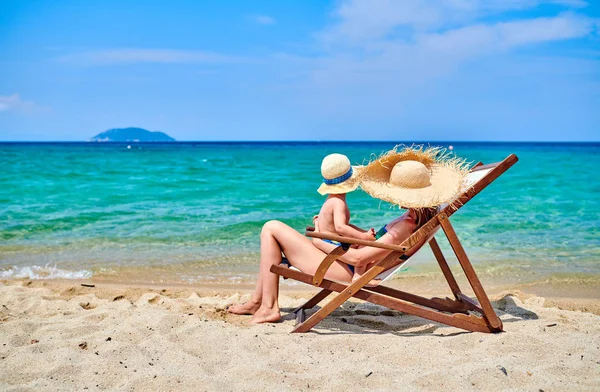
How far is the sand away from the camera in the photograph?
3168 mm

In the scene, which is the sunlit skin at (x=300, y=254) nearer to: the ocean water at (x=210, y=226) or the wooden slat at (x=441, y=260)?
the wooden slat at (x=441, y=260)

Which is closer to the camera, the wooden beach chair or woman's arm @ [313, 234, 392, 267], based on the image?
the wooden beach chair

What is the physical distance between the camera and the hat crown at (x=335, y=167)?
4.23 m

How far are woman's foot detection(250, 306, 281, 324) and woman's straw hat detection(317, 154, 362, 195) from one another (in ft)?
3.54

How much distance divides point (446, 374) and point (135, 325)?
2.28 m

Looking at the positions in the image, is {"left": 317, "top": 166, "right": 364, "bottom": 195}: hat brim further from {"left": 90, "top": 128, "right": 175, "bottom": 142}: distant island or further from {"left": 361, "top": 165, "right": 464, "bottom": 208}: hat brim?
{"left": 90, "top": 128, "right": 175, "bottom": 142}: distant island

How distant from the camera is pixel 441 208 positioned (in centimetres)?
409

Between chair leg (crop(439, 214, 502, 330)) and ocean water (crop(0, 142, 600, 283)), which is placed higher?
chair leg (crop(439, 214, 502, 330))

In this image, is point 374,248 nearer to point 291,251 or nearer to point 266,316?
point 291,251

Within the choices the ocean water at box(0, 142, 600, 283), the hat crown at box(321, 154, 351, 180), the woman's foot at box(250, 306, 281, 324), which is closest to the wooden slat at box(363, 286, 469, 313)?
the woman's foot at box(250, 306, 281, 324)

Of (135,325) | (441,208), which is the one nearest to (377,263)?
(441,208)

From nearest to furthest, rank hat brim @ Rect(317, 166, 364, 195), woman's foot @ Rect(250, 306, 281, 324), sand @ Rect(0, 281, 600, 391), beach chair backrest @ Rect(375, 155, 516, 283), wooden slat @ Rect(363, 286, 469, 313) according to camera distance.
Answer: sand @ Rect(0, 281, 600, 391)
beach chair backrest @ Rect(375, 155, 516, 283)
hat brim @ Rect(317, 166, 364, 195)
woman's foot @ Rect(250, 306, 281, 324)
wooden slat @ Rect(363, 286, 469, 313)

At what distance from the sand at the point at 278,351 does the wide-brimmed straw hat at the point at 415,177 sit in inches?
39.1

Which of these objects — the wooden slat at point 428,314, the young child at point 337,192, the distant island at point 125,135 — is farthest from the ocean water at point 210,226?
the distant island at point 125,135
